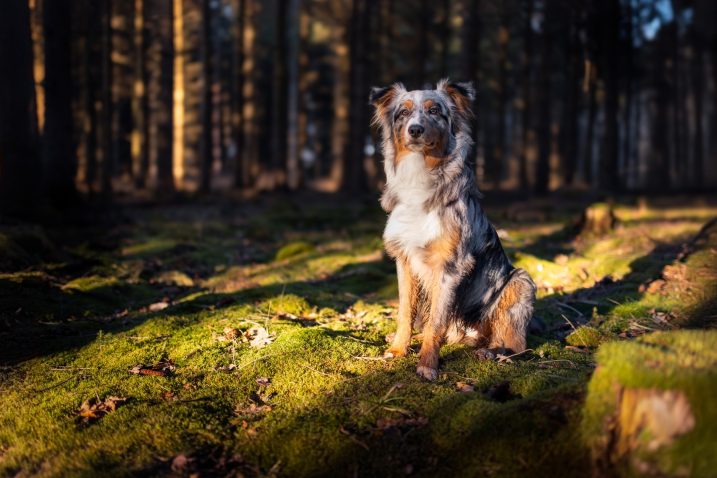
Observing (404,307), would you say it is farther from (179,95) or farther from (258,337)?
(179,95)

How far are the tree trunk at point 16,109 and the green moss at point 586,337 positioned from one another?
30.6 ft

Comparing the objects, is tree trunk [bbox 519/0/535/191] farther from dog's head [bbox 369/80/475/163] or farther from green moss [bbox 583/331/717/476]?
green moss [bbox 583/331/717/476]

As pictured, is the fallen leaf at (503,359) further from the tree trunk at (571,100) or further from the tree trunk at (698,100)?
Answer: the tree trunk at (698,100)

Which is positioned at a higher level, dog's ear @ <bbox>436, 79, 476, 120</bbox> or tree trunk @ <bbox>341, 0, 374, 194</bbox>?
tree trunk @ <bbox>341, 0, 374, 194</bbox>

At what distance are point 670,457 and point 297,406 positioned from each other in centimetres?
257

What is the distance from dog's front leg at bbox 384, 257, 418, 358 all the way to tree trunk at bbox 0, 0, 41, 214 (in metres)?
7.95

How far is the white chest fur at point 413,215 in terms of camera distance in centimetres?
554

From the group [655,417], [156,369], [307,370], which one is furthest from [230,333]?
[655,417]

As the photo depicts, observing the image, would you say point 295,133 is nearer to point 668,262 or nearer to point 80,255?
point 80,255

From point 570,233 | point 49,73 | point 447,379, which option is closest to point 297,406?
point 447,379

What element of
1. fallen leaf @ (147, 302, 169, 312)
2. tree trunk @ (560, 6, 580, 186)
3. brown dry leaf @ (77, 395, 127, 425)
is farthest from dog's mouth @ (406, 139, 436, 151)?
tree trunk @ (560, 6, 580, 186)

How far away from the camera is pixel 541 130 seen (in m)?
25.3

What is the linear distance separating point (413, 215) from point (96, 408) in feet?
10.1

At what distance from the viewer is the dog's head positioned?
555cm
